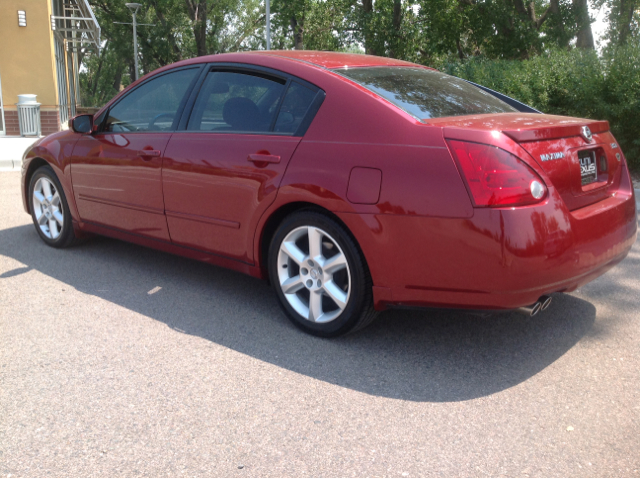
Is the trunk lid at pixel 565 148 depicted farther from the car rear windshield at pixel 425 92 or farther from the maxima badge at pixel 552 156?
the car rear windshield at pixel 425 92

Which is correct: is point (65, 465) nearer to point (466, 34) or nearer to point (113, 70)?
point (466, 34)

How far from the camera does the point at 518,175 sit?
3018 mm

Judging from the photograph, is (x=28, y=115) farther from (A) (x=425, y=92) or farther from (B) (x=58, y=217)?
(A) (x=425, y=92)

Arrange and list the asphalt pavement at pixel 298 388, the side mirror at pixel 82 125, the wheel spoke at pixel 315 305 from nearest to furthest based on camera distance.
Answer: the asphalt pavement at pixel 298 388 < the wheel spoke at pixel 315 305 < the side mirror at pixel 82 125

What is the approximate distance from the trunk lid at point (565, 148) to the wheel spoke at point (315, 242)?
32.8 inches

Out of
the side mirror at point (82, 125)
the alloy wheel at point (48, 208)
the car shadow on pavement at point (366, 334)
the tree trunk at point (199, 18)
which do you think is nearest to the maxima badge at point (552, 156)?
the car shadow on pavement at point (366, 334)

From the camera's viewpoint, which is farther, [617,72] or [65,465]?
[617,72]

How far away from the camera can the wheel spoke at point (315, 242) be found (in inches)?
142

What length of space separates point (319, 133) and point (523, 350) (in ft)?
5.26

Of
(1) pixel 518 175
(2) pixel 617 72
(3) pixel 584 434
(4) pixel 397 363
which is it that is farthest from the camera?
(2) pixel 617 72

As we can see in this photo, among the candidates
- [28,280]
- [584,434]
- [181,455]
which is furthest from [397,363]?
[28,280]

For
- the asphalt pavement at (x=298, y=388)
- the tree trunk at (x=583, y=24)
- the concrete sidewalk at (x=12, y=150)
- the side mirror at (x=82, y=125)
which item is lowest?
the concrete sidewalk at (x=12, y=150)

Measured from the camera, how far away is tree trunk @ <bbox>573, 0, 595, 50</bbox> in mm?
19156

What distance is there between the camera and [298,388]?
10.3 feet
